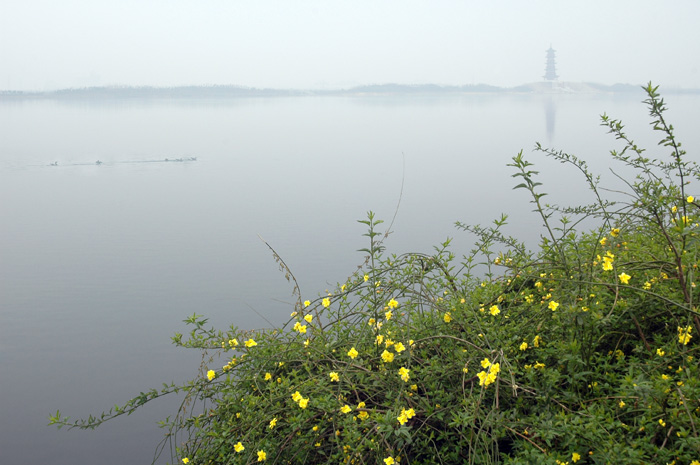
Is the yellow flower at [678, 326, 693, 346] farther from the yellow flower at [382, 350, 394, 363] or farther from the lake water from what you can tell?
the lake water

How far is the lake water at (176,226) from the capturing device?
3.69m

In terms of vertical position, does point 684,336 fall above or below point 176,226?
above

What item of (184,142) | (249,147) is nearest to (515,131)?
(249,147)

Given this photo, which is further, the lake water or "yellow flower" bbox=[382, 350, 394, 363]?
the lake water

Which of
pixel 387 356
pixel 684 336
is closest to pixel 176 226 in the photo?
pixel 387 356

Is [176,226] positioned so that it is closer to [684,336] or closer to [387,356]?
[387,356]

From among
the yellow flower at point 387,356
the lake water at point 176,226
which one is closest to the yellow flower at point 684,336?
the yellow flower at point 387,356

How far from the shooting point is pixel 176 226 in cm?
655

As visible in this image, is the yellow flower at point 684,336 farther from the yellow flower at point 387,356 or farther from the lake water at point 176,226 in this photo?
the lake water at point 176,226

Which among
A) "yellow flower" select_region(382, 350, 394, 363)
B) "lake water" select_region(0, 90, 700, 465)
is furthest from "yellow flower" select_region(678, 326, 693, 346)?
"lake water" select_region(0, 90, 700, 465)

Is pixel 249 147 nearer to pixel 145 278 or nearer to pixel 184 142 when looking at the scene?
pixel 184 142

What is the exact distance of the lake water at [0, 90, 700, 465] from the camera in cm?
369

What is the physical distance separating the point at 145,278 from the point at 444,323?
13.3ft

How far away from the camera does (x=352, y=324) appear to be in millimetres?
1704
